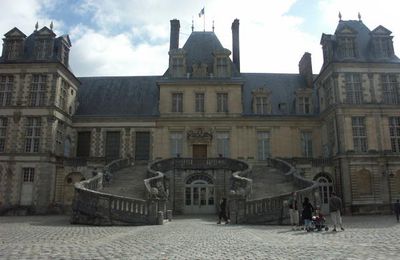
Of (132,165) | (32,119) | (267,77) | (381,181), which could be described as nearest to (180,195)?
(132,165)

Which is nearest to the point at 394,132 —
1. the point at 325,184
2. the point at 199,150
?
the point at 325,184

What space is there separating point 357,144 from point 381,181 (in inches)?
113

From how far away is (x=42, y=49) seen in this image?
26.5 meters

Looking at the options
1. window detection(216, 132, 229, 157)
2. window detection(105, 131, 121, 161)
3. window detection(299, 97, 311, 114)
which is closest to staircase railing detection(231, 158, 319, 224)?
window detection(216, 132, 229, 157)

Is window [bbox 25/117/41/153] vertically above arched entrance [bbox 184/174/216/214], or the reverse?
window [bbox 25/117/41/153]

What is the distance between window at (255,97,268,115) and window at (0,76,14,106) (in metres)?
18.7

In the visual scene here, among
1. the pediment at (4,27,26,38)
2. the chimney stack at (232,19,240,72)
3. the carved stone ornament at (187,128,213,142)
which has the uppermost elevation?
the chimney stack at (232,19,240,72)

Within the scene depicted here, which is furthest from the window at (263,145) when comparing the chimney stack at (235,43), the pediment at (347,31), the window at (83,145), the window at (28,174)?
the window at (28,174)

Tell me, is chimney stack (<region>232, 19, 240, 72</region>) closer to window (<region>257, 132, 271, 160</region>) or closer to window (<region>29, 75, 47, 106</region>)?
window (<region>257, 132, 271, 160</region>)

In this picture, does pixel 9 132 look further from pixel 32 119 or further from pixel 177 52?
pixel 177 52

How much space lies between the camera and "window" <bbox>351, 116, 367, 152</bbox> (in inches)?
976

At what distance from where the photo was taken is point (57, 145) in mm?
26312

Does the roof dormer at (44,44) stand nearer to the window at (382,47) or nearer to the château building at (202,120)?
the château building at (202,120)

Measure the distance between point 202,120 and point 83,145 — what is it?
974 cm
